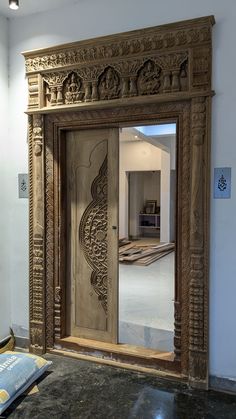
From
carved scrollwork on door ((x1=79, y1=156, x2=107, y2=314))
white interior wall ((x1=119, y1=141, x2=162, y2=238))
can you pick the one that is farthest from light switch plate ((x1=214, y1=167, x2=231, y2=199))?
white interior wall ((x1=119, y1=141, x2=162, y2=238))

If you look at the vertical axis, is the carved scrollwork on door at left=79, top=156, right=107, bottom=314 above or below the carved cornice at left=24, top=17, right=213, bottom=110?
below

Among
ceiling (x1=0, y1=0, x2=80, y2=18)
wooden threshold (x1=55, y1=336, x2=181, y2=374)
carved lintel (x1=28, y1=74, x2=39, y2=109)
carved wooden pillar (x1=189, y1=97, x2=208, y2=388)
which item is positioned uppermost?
ceiling (x1=0, y1=0, x2=80, y2=18)

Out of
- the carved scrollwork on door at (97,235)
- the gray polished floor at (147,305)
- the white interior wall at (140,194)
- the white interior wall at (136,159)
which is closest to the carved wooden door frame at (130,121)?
the carved scrollwork on door at (97,235)

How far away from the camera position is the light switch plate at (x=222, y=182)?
2.61 metres

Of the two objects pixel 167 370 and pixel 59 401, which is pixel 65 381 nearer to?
pixel 59 401

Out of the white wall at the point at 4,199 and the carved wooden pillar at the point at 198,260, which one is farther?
the white wall at the point at 4,199

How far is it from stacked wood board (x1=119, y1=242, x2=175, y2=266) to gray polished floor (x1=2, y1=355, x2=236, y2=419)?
4.76 m

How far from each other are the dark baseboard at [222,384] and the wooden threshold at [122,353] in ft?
0.89

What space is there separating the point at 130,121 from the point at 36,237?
132 cm

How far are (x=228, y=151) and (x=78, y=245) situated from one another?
155cm

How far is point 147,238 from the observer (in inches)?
465

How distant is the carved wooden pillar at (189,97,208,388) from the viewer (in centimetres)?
264

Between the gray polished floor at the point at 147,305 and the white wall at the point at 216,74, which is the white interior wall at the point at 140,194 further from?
the white wall at the point at 216,74

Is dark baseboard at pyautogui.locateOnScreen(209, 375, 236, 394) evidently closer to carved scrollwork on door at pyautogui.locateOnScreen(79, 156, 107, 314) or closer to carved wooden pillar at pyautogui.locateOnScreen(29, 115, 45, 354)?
carved scrollwork on door at pyautogui.locateOnScreen(79, 156, 107, 314)
